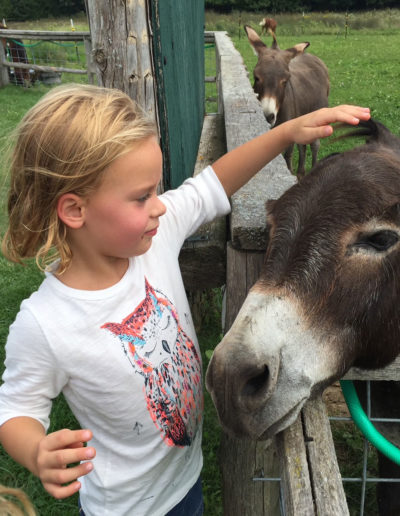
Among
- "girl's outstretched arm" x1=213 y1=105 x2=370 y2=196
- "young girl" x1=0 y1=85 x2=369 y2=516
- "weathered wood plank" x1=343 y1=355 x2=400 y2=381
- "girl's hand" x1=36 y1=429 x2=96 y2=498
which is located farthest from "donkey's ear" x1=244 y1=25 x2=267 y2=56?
"girl's hand" x1=36 y1=429 x2=96 y2=498

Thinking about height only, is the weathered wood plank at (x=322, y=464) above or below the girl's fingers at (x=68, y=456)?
below

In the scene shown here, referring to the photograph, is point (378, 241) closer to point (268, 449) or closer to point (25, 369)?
point (268, 449)

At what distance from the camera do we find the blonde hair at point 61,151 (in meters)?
1.35

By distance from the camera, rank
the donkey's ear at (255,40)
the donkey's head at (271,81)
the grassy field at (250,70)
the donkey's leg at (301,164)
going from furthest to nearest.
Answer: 1. the donkey's ear at (255,40)
2. the donkey's leg at (301,164)
3. the donkey's head at (271,81)
4. the grassy field at (250,70)

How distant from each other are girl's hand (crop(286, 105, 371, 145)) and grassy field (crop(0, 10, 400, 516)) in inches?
22.2

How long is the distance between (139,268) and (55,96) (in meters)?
0.59

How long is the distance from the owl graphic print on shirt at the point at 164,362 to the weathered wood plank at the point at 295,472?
0.39m

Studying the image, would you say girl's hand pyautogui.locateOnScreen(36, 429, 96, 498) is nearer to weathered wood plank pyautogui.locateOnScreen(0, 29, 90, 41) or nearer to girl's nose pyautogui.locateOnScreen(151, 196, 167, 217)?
girl's nose pyautogui.locateOnScreen(151, 196, 167, 217)

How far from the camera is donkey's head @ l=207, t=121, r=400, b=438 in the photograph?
1.33m

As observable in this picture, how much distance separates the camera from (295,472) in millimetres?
1207

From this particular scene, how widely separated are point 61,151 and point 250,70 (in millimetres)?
15510

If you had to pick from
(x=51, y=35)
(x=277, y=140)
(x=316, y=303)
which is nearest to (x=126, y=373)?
(x=316, y=303)

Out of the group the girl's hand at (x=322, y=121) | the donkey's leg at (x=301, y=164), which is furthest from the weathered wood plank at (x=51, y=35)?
the girl's hand at (x=322, y=121)

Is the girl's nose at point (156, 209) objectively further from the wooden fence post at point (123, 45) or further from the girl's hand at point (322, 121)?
the wooden fence post at point (123, 45)
